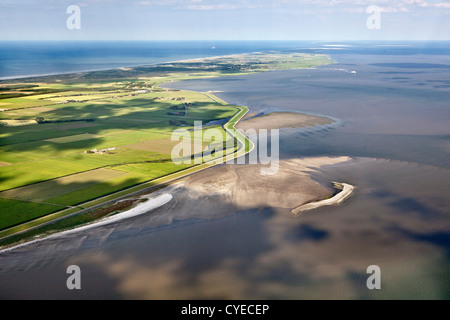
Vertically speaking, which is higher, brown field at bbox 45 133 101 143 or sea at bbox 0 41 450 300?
brown field at bbox 45 133 101 143

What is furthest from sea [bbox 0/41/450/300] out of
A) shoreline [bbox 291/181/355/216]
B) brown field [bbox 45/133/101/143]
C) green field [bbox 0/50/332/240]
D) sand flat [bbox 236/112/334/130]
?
brown field [bbox 45/133/101/143]

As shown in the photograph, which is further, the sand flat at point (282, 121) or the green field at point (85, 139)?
the sand flat at point (282, 121)

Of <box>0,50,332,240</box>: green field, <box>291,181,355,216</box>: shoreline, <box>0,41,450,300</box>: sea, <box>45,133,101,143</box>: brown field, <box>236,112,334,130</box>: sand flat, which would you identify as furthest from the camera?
<box>236,112,334,130</box>: sand flat

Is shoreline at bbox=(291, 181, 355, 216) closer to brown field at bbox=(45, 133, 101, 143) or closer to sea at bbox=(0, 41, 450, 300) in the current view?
sea at bbox=(0, 41, 450, 300)

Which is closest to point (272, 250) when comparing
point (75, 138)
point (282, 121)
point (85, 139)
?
point (85, 139)

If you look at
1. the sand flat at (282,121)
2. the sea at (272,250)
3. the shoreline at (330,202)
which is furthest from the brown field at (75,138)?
the shoreline at (330,202)

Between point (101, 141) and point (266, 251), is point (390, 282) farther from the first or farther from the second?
point (101, 141)

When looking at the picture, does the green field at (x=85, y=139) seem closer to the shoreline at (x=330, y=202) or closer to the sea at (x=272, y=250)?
the sea at (x=272, y=250)
